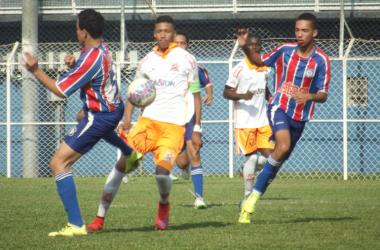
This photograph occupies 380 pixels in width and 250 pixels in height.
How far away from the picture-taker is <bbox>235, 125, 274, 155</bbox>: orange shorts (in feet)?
44.1

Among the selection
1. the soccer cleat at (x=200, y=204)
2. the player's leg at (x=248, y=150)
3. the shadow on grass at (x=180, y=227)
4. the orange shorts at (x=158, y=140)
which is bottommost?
the soccer cleat at (x=200, y=204)

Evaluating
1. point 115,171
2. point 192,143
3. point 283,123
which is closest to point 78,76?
point 115,171

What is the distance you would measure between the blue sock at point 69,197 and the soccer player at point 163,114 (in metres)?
0.49

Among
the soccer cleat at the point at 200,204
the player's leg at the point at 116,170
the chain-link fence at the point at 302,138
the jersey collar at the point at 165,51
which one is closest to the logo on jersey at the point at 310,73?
the jersey collar at the point at 165,51

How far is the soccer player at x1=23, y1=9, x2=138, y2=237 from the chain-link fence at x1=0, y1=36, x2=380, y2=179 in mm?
13006

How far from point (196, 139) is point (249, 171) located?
2.76 ft

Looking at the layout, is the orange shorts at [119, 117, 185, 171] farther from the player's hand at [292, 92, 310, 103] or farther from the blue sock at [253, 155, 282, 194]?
the player's hand at [292, 92, 310, 103]

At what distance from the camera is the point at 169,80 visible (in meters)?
10.1

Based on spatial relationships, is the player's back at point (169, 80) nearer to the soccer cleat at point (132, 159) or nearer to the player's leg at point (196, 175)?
A: the soccer cleat at point (132, 159)

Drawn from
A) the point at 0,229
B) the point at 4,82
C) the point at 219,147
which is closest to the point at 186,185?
the point at 219,147

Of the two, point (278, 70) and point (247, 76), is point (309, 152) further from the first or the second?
point (278, 70)

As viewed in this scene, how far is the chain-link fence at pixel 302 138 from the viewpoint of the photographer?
74.1ft

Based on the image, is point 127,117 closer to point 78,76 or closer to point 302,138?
point 78,76

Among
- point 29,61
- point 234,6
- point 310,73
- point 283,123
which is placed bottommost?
point 283,123
